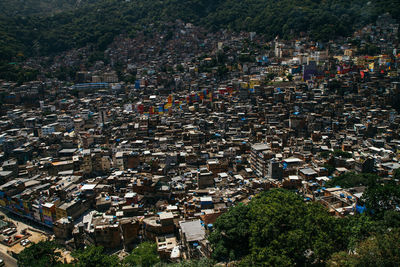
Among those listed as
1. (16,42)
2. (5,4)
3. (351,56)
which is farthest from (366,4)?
(5,4)

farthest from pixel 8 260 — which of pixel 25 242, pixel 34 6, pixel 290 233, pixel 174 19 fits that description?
pixel 34 6

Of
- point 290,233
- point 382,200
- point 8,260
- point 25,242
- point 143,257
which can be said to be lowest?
point 8,260

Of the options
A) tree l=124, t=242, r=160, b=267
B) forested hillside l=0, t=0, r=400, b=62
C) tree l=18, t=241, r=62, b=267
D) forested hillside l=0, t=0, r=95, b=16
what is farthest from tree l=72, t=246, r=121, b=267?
→ forested hillside l=0, t=0, r=95, b=16

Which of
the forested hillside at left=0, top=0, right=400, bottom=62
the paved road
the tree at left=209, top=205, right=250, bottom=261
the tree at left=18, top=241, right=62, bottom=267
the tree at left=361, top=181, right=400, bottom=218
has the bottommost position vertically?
the paved road

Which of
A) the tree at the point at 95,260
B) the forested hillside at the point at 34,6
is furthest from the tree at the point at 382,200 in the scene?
the forested hillside at the point at 34,6

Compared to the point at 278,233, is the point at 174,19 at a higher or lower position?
higher

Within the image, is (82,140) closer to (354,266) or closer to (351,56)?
(354,266)

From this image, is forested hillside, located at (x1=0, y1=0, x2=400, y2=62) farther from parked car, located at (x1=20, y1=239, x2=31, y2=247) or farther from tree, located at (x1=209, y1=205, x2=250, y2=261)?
tree, located at (x1=209, y1=205, x2=250, y2=261)

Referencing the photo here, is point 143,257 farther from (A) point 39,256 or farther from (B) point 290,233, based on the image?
(B) point 290,233
